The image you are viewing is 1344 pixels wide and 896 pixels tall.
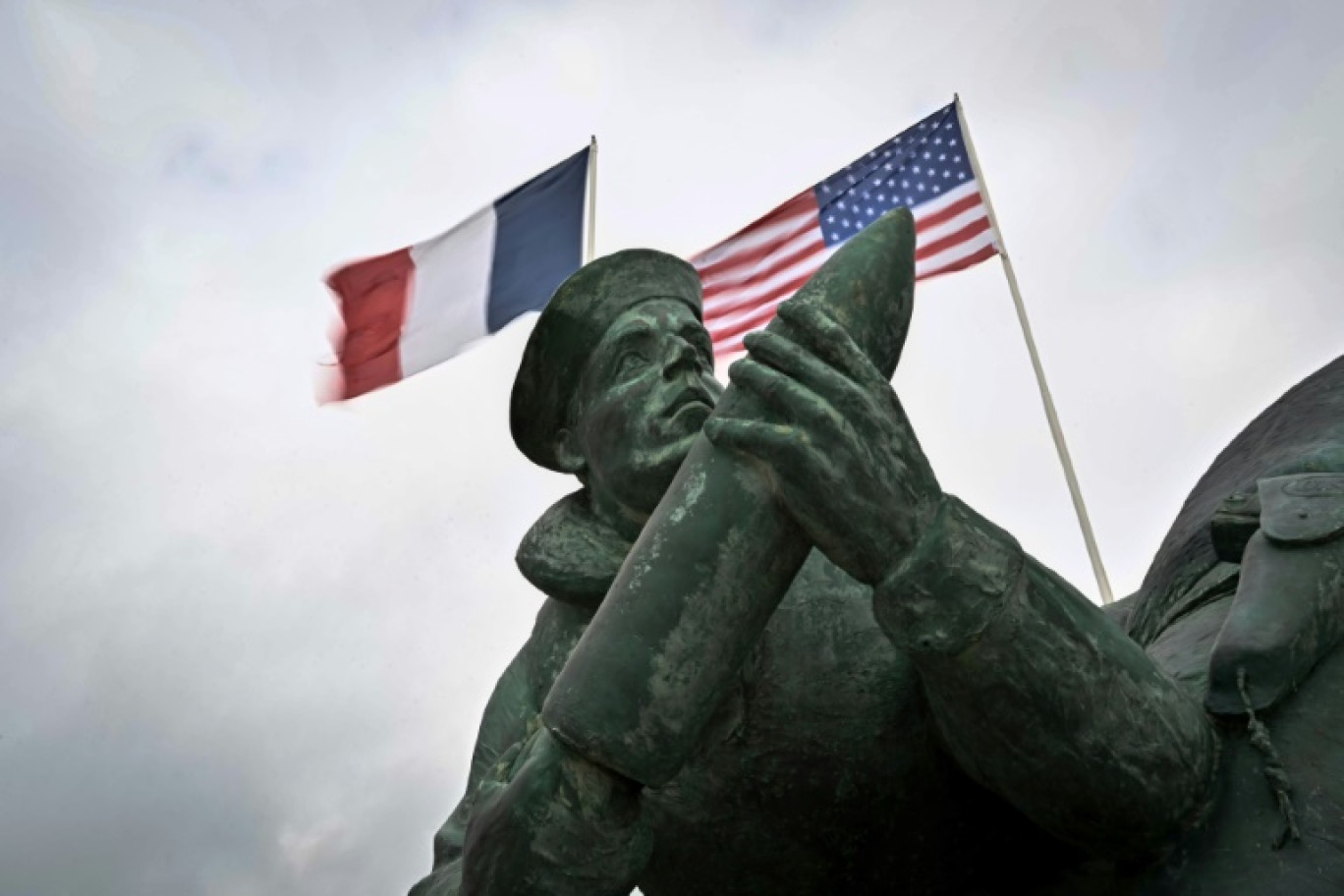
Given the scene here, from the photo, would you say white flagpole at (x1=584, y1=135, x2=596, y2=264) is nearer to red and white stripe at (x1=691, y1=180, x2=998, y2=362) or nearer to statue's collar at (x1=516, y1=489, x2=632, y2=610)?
red and white stripe at (x1=691, y1=180, x2=998, y2=362)

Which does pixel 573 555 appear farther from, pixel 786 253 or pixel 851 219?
pixel 851 219

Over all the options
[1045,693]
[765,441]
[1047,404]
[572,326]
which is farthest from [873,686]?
[1047,404]

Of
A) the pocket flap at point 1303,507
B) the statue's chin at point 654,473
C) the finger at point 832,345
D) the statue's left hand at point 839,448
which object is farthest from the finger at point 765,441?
the pocket flap at point 1303,507

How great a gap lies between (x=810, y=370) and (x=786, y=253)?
26.9ft

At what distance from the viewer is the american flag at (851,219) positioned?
10.2 m

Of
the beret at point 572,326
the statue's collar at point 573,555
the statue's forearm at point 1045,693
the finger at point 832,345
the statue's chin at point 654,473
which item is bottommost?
the statue's forearm at point 1045,693

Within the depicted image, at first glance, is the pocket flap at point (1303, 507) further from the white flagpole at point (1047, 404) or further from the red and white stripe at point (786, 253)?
the red and white stripe at point (786, 253)

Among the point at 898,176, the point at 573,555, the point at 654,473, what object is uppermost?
the point at 898,176

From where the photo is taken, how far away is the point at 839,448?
219cm

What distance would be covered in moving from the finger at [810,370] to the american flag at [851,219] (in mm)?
7766

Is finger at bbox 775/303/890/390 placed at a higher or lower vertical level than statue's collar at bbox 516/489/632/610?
higher

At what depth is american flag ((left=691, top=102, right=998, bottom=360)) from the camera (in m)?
10.2

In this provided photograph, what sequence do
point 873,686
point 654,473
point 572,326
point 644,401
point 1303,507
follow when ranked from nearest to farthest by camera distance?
point 1303,507 < point 873,686 < point 654,473 < point 644,401 < point 572,326

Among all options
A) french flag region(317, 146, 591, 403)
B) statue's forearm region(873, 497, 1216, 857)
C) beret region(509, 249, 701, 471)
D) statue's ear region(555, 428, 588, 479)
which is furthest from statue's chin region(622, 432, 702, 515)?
french flag region(317, 146, 591, 403)
